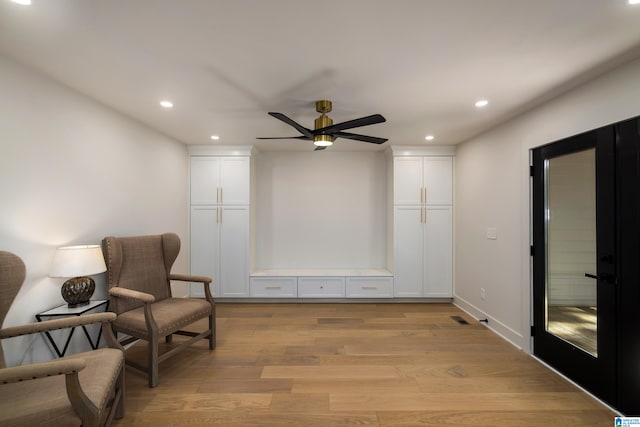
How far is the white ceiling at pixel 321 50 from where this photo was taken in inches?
55.1

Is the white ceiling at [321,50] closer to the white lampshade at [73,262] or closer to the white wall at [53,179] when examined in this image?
the white wall at [53,179]

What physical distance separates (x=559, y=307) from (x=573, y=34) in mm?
2166

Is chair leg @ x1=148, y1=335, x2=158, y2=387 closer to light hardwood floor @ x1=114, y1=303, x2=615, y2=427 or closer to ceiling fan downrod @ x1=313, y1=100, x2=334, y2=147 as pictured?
light hardwood floor @ x1=114, y1=303, x2=615, y2=427

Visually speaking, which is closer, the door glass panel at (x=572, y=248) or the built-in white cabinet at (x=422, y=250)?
the door glass panel at (x=572, y=248)

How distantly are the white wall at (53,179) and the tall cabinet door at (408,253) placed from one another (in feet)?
11.5

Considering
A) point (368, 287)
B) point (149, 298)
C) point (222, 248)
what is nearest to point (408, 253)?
point (368, 287)

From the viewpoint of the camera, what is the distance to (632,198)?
1797 millimetres

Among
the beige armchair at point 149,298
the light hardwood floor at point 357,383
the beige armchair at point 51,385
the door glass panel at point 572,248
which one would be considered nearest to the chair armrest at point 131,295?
the beige armchair at point 149,298

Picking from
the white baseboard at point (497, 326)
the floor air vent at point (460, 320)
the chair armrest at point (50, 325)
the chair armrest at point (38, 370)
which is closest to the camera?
the chair armrest at point (38, 370)

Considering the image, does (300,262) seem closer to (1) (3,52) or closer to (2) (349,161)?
(2) (349,161)

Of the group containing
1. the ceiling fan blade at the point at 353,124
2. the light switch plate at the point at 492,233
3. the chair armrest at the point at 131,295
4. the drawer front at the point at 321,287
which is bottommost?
the drawer front at the point at 321,287

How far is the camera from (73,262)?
6.53ft

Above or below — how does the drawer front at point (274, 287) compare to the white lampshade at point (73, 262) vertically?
below

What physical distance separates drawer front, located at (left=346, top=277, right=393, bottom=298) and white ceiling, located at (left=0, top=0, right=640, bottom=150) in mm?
2561
